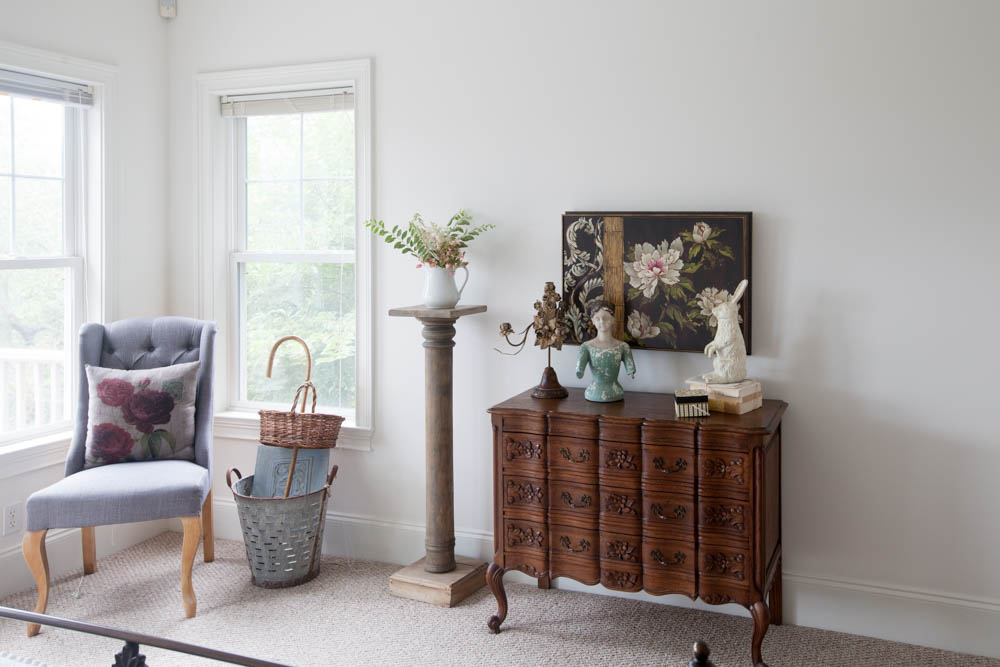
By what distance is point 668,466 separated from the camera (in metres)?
2.71

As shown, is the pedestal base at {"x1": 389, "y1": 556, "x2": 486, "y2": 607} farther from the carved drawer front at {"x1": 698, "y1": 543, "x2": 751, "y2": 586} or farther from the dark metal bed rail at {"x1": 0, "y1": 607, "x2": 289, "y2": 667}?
the dark metal bed rail at {"x1": 0, "y1": 607, "x2": 289, "y2": 667}

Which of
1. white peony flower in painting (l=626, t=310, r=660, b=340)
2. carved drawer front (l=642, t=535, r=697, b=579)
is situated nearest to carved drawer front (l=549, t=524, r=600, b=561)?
carved drawer front (l=642, t=535, r=697, b=579)

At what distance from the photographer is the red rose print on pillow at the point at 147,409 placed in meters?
3.31

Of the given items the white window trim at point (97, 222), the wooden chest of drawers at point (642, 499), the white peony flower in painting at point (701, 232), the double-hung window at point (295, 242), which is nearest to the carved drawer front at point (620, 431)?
the wooden chest of drawers at point (642, 499)

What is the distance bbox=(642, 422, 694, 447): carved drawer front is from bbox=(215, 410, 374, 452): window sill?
56.1 inches

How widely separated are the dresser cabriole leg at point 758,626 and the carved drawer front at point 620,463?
0.51 metres

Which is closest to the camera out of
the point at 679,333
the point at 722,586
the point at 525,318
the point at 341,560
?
the point at 722,586

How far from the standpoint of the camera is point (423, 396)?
3623mm

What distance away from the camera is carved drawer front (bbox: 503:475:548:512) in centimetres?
292

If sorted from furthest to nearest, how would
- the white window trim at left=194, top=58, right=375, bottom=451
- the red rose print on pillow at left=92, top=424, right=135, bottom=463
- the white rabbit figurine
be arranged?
the white window trim at left=194, top=58, right=375, bottom=451 → the red rose print on pillow at left=92, top=424, right=135, bottom=463 → the white rabbit figurine

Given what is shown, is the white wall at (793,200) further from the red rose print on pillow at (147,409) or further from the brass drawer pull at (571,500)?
the red rose print on pillow at (147,409)

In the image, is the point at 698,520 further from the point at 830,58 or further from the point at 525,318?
the point at 830,58

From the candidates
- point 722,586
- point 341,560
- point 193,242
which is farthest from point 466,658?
point 193,242

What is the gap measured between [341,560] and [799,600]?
1911 mm
